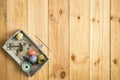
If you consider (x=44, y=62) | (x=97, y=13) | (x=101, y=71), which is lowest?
(x=101, y=71)

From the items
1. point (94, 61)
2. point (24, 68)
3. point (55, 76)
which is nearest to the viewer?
point (24, 68)

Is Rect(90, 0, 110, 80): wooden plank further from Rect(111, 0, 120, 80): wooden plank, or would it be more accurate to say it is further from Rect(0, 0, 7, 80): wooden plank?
Rect(0, 0, 7, 80): wooden plank

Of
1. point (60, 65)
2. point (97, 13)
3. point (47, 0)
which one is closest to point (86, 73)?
point (60, 65)

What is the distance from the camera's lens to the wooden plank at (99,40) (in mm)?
1677

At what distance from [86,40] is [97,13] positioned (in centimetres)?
22

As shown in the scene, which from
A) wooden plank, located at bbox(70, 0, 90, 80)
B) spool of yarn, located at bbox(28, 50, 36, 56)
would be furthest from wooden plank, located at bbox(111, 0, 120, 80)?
spool of yarn, located at bbox(28, 50, 36, 56)

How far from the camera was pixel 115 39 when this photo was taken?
174 cm

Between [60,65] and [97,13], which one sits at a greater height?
[97,13]

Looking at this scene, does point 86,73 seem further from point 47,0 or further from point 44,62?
point 47,0

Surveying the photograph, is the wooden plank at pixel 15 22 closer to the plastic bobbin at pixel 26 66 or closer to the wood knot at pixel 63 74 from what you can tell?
the plastic bobbin at pixel 26 66

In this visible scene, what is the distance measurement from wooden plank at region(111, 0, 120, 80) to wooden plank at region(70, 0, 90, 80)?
0.67 ft

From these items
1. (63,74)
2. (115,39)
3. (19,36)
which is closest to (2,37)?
(19,36)

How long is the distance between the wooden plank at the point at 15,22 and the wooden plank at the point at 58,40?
182 millimetres

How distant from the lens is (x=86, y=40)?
166 centimetres
